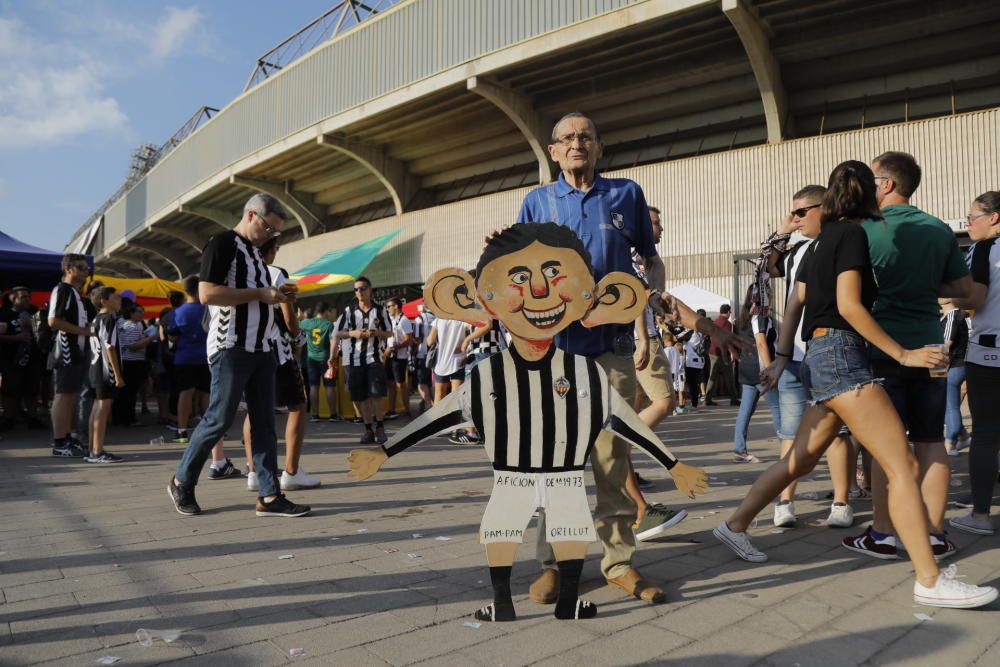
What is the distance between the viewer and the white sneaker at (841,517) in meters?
4.09

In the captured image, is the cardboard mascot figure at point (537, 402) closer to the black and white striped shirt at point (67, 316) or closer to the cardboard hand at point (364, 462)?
the cardboard hand at point (364, 462)

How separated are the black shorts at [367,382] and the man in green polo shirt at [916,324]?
17.8 feet

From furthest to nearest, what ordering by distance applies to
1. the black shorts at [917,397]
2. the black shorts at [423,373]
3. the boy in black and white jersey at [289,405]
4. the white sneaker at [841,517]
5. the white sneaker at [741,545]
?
1. the black shorts at [423,373]
2. the boy in black and white jersey at [289,405]
3. the white sneaker at [841,517]
4. the black shorts at [917,397]
5. the white sneaker at [741,545]

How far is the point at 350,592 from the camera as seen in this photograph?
2.97m

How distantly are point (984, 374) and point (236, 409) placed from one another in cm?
462

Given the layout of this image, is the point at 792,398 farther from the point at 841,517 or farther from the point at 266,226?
the point at 266,226

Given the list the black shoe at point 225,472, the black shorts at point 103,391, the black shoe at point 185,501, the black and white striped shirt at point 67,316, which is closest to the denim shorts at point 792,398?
the black shoe at point 185,501

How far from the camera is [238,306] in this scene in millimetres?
4504

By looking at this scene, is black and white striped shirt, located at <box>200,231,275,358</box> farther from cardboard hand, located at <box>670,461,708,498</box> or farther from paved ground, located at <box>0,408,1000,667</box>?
cardboard hand, located at <box>670,461,708,498</box>

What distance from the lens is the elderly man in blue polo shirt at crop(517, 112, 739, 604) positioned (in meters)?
2.92

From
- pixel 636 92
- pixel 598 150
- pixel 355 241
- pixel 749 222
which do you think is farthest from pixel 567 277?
pixel 355 241

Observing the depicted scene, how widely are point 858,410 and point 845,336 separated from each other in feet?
1.14

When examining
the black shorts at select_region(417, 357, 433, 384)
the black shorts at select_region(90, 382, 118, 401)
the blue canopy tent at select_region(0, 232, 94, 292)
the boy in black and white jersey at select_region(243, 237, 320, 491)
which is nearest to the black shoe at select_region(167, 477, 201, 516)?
the boy in black and white jersey at select_region(243, 237, 320, 491)

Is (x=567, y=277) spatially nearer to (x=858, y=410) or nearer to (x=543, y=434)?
(x=543, y=434)
